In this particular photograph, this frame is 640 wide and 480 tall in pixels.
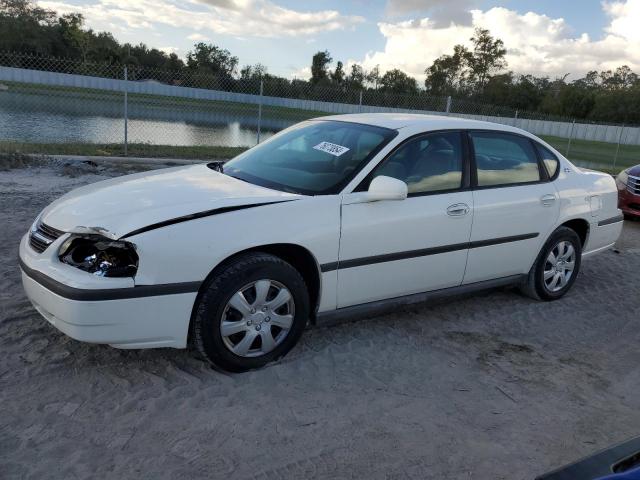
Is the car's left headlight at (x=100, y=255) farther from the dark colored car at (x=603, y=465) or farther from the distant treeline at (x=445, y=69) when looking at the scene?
the distant treeline at (x=445, y=69)

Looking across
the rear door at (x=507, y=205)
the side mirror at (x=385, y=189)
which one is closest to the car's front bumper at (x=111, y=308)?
the side mirror at (x=385, y=189)

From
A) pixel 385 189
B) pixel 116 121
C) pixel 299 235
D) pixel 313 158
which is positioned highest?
pixel 313 158

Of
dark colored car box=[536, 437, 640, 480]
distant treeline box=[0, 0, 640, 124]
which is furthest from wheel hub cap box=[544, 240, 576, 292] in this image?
distant treeline box=[0, 0, 640, 124]

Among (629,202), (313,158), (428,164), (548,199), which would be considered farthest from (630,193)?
(313,158)

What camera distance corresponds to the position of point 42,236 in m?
3.36

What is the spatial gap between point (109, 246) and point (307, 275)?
4.03 ft

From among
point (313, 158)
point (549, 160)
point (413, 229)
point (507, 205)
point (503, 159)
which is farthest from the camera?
point (549, 160)

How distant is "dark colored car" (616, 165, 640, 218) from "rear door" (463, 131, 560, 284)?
549 cm

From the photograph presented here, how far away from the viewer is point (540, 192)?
187 inches

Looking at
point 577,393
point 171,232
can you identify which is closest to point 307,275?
point 171,232

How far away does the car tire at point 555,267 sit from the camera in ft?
16.3

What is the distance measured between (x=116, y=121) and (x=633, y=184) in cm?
1833

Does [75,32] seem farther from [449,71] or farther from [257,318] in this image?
[257,318]

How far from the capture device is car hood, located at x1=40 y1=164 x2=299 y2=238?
3.12m
